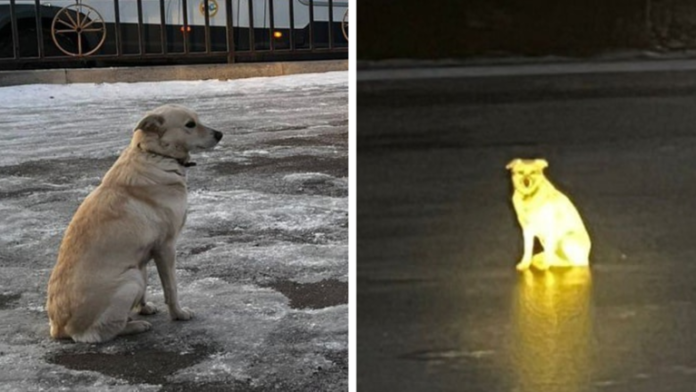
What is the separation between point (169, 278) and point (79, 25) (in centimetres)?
733

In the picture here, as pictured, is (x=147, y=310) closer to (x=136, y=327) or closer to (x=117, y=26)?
(x=136, y=327)

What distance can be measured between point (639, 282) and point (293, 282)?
1.40 meters

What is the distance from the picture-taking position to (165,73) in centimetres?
994

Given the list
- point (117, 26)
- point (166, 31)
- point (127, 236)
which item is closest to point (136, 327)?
point (127, 236)

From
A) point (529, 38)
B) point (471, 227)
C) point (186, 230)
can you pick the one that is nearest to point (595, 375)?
point (471, 227)

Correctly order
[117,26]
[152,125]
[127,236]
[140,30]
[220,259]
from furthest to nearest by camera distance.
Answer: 1. [140,30]
2. [117,26]
3. [220,259]
4. [152,125]
5. [127,236]

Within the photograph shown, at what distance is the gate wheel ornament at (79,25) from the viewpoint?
9656 mm

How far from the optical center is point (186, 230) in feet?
13.4

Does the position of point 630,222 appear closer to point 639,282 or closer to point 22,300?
point 639,282

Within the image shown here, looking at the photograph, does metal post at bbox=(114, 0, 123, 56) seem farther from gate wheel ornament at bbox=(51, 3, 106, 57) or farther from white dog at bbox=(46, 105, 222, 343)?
white dog at bbox=(46, 105, 222, 343)

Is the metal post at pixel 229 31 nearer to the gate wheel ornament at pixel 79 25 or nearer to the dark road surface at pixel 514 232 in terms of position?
the gate wheel ornament at pixel 79 25

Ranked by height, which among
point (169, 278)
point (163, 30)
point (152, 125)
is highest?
point (163, 30)

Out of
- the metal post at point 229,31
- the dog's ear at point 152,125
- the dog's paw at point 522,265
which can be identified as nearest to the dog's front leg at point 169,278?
the dog's ear at point 152,125

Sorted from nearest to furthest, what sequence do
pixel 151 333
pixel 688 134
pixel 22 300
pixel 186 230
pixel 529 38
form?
pixel 529 38 → pixel 688 134 → pixel 151 333 → pixel 22 300 → pixel 186 230
